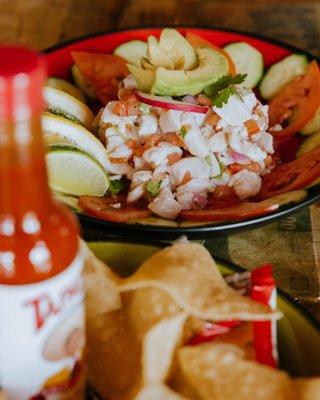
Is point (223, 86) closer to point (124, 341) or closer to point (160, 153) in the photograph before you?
point (160, 153)

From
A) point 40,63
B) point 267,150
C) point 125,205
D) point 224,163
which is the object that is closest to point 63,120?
point 125,205

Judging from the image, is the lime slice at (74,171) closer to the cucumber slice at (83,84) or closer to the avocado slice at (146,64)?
the avocado slice at (146,64)

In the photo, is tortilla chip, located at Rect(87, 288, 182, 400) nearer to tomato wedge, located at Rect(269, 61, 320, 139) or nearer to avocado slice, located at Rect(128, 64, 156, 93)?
avocado slice, located at Rect(128, 64, 156, 93)

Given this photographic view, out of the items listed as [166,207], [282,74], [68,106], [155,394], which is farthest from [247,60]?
[155,394]

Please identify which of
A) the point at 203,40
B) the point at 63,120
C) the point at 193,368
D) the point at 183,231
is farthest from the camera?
the point at 203,40

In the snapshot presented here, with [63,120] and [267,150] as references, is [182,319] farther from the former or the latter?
[267,150]

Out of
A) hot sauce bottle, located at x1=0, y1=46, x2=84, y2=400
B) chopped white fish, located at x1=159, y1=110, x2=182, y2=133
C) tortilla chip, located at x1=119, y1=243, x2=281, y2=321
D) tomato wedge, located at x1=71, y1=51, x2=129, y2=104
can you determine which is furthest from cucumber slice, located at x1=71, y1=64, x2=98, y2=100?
hot sauce bottle, located at x1=0, y1=46, x2=84, y2=400
